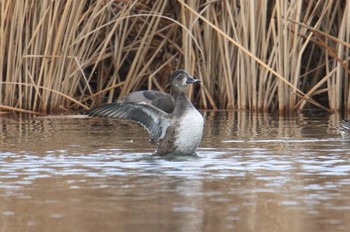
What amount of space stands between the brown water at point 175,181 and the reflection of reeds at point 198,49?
1555mm

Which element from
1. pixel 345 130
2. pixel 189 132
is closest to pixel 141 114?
pixel 189 132

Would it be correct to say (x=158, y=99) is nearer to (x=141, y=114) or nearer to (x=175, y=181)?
(x=141, y=114)

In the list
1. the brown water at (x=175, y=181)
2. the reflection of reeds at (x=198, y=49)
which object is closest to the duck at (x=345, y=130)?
the brown water at (x=175, y=181)

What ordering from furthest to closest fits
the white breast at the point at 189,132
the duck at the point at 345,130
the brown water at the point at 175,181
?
1. the duck at the point at 345,130
2. the white breast at the point at 189,132
3. the brown water at the point at 175,181

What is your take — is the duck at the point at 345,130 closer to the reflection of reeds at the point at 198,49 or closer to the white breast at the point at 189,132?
the white breast at the point at 189,132

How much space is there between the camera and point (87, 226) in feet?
16.9

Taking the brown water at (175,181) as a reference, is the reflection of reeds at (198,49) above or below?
above

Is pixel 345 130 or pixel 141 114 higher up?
pixel 141 114

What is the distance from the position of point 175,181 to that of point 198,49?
258 inches

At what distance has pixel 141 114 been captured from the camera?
8875mm

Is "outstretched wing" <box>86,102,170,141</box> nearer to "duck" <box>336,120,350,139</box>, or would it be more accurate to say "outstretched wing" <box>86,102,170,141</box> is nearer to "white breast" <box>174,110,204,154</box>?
"white breast" <box>174,110,204,154</box>

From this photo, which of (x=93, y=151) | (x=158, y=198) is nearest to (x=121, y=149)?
(x=93, y=151)

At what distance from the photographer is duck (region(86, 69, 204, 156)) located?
844 cm

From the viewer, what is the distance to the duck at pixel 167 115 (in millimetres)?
8438
